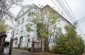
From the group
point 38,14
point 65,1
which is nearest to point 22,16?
point 38,14

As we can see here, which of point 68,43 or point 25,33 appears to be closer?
point 68,43

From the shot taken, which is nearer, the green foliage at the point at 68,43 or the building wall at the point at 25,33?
the green foliage at the point at 68,43

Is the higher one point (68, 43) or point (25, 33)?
point (25, 33)

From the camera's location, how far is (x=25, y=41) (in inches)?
1587

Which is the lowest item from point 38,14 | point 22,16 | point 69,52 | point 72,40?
point 69,52

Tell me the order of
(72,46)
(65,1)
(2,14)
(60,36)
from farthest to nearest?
1. (60,36)
2. (72,46)
3. (2,14)
4. (65,1)

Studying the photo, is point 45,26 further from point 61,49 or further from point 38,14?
point 61,49

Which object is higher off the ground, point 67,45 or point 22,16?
point 22,16

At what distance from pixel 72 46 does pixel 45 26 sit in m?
5.14

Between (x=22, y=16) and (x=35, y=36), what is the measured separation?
879 centimetres

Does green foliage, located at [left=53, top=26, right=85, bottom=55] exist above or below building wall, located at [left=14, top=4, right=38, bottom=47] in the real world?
below

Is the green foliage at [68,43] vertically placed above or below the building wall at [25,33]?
below

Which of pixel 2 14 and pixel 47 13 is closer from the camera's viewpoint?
pixel 2 14

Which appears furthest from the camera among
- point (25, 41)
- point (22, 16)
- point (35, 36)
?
point (22, 16)
